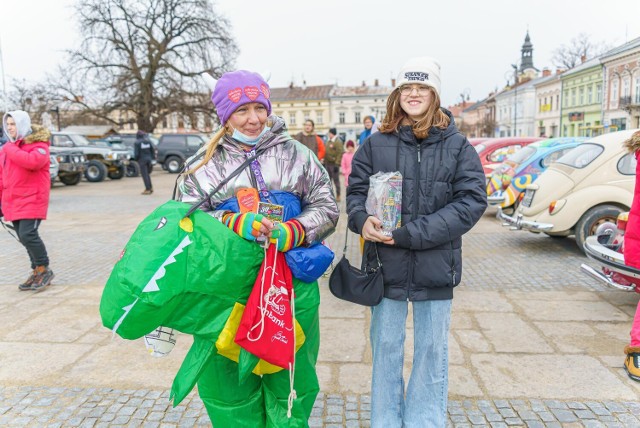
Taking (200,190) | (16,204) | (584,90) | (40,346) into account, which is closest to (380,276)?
(200,190)

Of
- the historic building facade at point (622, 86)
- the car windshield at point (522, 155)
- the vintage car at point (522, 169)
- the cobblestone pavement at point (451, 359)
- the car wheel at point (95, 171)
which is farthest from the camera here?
the historic building facade at point (622, 86)

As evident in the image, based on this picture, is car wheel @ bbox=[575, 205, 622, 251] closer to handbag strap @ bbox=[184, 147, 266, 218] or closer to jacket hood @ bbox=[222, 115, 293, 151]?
jacket hood @ bbox=[222, 115, 293, 151]

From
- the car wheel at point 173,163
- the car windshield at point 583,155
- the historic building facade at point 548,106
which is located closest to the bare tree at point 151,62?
the car wheel at point 173,163

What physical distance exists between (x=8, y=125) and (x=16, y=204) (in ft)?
2.61

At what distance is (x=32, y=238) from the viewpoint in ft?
17.9

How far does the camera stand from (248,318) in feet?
6.99

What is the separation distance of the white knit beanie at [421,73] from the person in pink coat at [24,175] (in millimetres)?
4248

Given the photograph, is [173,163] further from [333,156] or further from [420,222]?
[420,222]

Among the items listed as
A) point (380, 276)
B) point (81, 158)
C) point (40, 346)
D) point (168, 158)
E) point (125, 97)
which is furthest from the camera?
point (125, 97)

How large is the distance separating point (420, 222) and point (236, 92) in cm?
101

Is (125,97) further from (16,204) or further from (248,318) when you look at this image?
(248,318)

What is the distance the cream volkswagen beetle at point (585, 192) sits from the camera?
678 centimetres

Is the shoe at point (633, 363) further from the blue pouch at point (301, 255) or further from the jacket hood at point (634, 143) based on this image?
the blue pouch at point (301, 255)

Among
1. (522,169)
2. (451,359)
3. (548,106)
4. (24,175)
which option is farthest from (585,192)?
(548,106)
